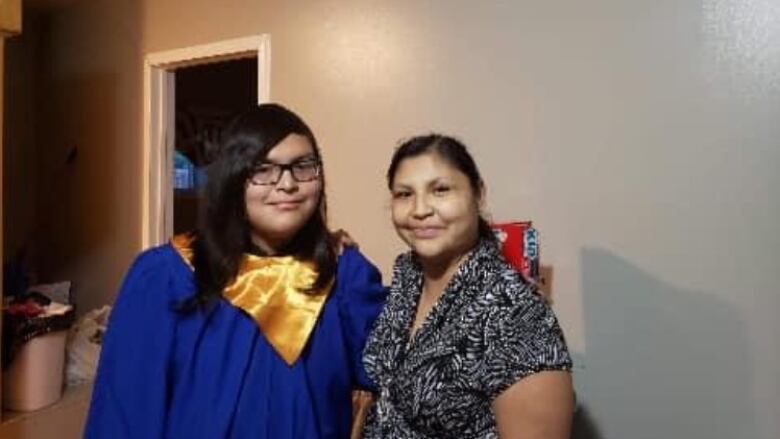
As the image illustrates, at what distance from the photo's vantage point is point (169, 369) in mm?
1238

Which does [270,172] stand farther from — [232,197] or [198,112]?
[198,112]

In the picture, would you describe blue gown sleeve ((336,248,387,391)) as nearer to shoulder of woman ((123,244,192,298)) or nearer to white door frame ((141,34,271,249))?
shoulder of woman ((123,244,192,298))

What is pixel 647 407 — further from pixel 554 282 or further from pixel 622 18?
pixel 622 18

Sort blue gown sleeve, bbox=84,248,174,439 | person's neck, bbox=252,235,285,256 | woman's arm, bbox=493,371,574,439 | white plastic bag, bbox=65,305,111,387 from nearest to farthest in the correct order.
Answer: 1. woman's arm, bbox=493,371,574,439
2. blue gown sleeve, bbox=84,248,174,439
3. person's neck, bbox=252,235,285,256
4. white plastic bag, bbox=65,305,111,387

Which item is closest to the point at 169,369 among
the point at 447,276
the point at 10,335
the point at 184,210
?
the point at 447,276

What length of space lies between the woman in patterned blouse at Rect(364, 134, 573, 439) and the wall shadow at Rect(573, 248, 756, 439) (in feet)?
2.17

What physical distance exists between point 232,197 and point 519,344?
0.61 meters

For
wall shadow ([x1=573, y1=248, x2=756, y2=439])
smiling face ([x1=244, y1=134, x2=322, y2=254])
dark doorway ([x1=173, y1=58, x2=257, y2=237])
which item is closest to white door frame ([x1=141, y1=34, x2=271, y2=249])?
dark doorway ([x1=173, y1=58, x2=257, y2=237])

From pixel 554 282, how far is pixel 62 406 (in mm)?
1506

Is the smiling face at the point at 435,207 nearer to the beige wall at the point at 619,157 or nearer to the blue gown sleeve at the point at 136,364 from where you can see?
the blue gown sleeve at the point at 136,364

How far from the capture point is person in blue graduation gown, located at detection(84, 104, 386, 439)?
4.04ft

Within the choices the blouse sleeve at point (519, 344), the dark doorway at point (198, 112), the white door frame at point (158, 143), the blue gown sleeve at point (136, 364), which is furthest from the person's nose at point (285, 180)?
the dark doorway at point (198, 112)

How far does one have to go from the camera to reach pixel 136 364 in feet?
4.03

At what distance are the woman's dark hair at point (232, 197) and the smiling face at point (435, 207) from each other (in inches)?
11.2
